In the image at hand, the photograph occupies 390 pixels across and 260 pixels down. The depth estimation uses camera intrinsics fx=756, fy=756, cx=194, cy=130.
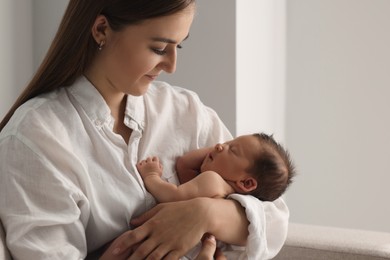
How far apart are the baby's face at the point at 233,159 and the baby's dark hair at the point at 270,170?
2 cm

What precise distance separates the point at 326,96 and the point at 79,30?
2.06 meters

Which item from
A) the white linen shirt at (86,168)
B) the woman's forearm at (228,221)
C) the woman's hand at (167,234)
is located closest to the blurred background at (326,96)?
the white linen shirt at (86,168)

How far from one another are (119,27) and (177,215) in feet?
1.59

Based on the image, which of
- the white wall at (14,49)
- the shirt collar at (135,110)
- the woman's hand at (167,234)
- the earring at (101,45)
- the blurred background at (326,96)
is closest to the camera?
Result: the woman's hand at (167,234)

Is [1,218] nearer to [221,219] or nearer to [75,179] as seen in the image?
[75,179]

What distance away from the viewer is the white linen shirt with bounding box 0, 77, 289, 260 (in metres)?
1.71

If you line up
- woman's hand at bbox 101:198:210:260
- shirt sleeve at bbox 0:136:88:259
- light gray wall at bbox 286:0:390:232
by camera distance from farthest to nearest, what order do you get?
1. light gray wall at bbox 286:0:390:232
2. woman's hand at bbox 101:198:210:260
3. shirt sleeve at bbox 0:136:88:259

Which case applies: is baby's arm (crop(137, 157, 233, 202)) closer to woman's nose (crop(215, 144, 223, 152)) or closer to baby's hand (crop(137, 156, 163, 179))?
baby's hand (crop(137, 156, 163, 179))

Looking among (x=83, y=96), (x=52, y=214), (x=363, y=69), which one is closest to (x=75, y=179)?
(x=52, y=214)

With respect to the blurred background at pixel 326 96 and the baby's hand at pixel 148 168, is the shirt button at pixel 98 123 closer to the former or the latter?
the baby's hand at pixel 148 168

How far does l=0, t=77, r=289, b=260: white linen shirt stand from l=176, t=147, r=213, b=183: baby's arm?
0.02m

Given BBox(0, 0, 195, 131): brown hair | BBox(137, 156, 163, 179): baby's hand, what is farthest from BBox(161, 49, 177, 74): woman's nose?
BBox(137, 156, 163, 179): baby's hand

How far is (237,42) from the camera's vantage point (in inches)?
118

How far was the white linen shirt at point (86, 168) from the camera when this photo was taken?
1.71 meters
